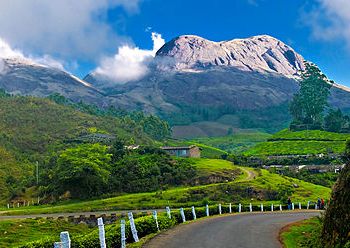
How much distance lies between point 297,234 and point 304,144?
104m

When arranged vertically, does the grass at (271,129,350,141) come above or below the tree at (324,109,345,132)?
below

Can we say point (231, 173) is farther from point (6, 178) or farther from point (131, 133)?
point (131, 133)

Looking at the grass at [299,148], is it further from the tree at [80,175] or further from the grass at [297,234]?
the grass at [297,234]

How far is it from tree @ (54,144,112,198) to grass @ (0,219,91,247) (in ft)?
95.5

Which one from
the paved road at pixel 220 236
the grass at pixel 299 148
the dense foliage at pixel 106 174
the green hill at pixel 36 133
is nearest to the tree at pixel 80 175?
the dense foliage at pixel 106 174

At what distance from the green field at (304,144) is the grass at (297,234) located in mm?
85588

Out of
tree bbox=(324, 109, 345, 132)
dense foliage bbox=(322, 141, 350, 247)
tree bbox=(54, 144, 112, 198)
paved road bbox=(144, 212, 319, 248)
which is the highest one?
tree bbox=(324, 109, 345, 132)

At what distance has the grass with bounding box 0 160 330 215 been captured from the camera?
67463mm

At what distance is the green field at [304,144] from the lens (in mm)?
117356

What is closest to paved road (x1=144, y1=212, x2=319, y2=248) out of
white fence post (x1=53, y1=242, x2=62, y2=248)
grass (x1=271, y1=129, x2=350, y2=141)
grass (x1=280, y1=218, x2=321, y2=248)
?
grass (x1=280, y1=218, x2=321, y2=248)

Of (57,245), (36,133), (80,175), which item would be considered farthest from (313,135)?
(57,245)

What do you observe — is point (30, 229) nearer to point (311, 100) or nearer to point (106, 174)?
point (106, 174)

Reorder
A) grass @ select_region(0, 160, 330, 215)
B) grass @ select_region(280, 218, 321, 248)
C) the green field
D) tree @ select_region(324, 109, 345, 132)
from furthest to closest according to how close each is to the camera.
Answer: tree @ select_region(324, 109, 345, 132)
the green field
grass @ select_region(0, 160, 330, 215)
grass @ select_region(280, 218, 321, 248)

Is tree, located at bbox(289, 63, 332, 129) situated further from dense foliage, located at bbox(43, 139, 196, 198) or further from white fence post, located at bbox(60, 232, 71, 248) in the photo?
white fence post, located at bbox(60, 232, 71, 248)
